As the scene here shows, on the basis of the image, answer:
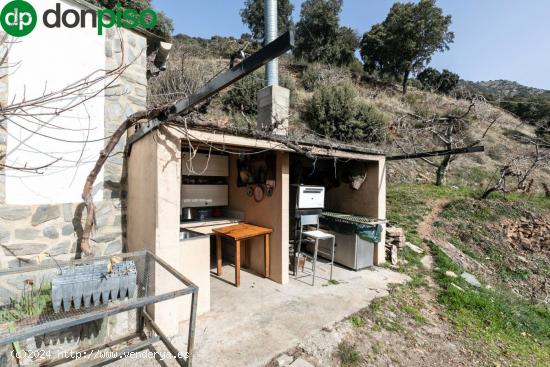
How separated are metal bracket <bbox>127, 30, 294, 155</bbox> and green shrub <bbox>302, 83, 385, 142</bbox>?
10968mm

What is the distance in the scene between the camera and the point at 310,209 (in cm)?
525

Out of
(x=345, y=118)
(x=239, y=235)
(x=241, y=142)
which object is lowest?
(x=239, y=235)

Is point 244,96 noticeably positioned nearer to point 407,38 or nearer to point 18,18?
point 18,18

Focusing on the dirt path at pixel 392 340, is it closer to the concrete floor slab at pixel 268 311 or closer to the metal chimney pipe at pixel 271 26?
the concrete floor slab at pixel 268 311

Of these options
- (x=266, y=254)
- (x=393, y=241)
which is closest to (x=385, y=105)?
(x=393, y=241)

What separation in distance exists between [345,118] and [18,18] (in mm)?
12158

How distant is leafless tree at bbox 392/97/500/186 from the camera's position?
832cm

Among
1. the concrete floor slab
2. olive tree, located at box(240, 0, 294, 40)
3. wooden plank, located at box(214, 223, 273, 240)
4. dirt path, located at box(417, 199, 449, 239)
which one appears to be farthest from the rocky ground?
olive tree, located at box(240, 0, 294, 40)

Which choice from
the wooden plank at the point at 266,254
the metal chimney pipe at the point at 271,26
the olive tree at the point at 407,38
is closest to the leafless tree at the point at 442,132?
the metal chimney pipe at the point at 271,26

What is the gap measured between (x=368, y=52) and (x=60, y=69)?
25.0m

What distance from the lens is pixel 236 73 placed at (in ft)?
5.81

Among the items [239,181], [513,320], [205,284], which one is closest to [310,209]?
[239,181]

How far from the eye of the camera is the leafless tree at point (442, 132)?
8.32m

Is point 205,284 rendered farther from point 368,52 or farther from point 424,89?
point 424,89
